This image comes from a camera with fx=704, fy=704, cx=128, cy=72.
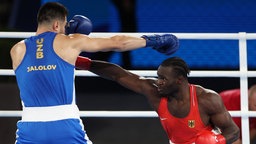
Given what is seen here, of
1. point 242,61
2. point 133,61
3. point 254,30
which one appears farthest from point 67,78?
point 254,30

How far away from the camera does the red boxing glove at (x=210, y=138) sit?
3.95m

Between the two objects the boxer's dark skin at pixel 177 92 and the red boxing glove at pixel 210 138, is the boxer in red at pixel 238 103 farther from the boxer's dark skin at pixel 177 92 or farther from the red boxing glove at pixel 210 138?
the red boxing glove at pixel 210 138

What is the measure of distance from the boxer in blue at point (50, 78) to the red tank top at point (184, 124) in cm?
68

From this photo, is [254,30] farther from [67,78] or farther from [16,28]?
[67,78]

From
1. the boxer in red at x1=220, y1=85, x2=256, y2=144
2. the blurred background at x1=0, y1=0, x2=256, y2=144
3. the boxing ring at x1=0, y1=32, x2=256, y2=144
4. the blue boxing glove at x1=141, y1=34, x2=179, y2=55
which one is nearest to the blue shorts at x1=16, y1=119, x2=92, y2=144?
the blue boxing glove at x1=141, y1=34, x2=179, y2=55

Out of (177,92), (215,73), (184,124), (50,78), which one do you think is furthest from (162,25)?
(50,78)

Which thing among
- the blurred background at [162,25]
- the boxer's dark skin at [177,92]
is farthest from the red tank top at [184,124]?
the blurred background at [162,25]

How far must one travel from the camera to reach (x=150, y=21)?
614 cm

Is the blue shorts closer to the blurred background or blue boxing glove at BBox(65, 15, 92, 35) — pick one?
blue boxing glove at BBox(65, 15, 92, 35)

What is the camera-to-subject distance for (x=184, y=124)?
13.7ft

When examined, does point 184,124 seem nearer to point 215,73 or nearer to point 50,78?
point 215,73

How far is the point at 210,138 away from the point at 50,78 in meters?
0.99

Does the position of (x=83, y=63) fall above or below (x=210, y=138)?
above

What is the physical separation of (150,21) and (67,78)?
2.59 metres
